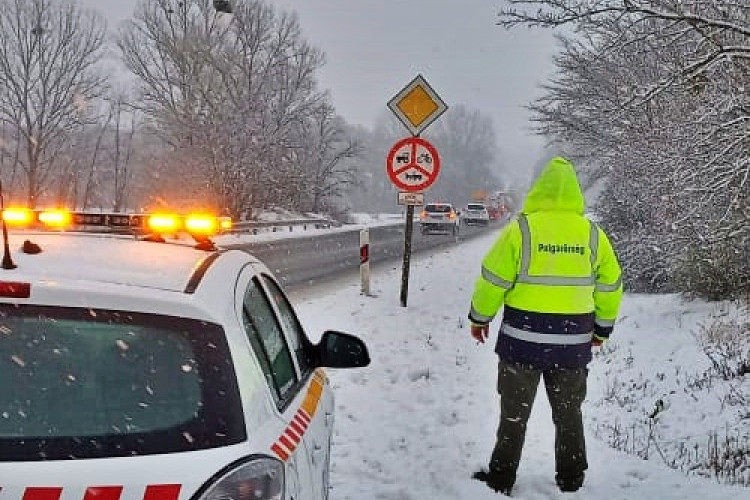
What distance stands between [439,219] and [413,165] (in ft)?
99.2

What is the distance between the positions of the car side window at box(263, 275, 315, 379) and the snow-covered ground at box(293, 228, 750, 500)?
1296 millimetres

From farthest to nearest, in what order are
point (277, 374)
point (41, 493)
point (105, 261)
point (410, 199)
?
point (410, 199), point (277, 374), point (105, 261), point (41, 493)

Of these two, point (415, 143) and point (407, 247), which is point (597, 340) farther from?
point (407, 247)

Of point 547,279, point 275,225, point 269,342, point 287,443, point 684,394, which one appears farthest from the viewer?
point 275,225

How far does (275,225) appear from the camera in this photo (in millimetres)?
34594

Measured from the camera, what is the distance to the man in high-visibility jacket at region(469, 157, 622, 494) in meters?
4.71

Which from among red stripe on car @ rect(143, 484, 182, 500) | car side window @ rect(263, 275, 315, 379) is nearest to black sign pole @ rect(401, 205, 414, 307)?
car side window @ rect(263, 275, 315, 379)

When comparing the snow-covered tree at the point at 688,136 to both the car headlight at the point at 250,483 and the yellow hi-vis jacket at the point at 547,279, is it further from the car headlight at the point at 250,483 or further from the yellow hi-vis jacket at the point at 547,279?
the car headlight at the point at 250,483

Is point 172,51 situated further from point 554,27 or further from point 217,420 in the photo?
point 217,420

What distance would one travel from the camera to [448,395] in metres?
7.51

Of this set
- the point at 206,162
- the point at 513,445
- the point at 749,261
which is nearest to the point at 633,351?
the point at 749,261

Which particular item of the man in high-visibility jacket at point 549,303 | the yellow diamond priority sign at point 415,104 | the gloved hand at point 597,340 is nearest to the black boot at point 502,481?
the man in high-visibility jacket at point 549,303

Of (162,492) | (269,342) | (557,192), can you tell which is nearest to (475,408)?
(557,192)

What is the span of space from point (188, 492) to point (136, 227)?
84.5 inches
